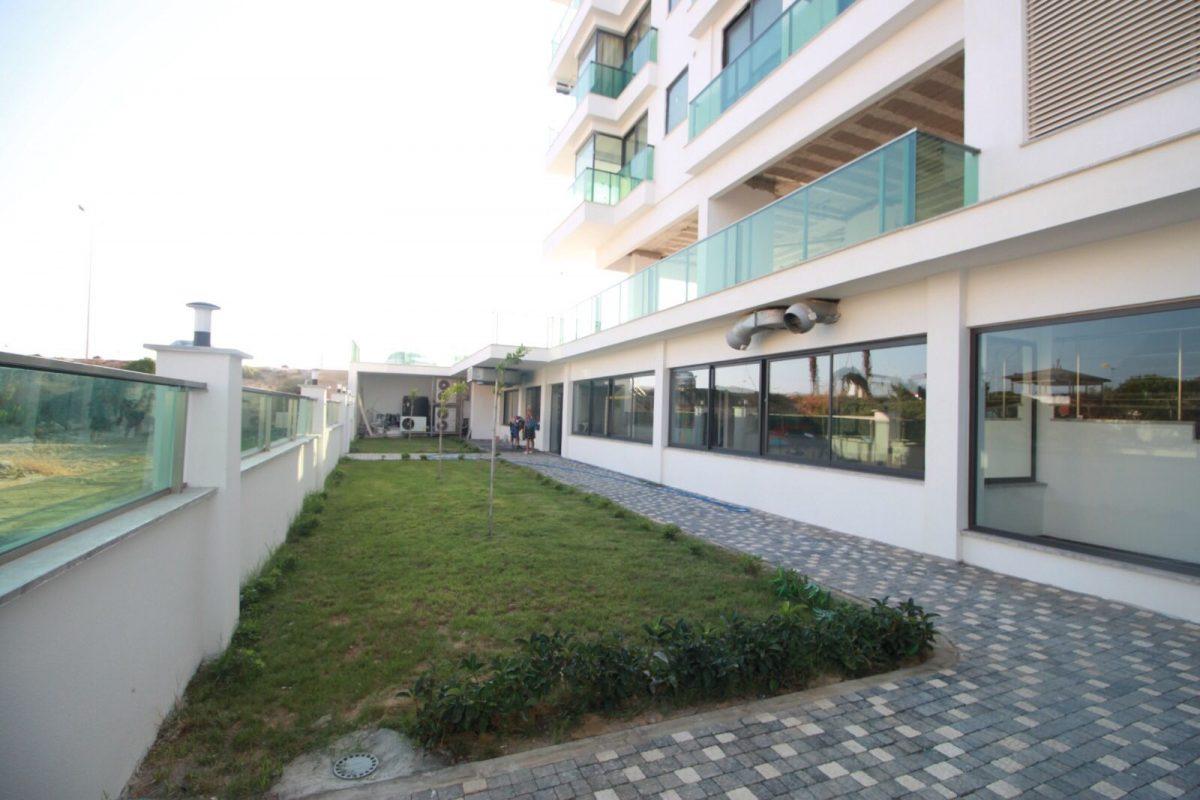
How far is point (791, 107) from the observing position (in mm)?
10398

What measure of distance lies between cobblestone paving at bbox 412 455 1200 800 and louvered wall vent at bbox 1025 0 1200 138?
4.91m

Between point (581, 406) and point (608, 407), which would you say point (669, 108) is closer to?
point (608, 407)

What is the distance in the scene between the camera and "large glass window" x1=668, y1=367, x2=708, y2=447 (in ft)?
40.9

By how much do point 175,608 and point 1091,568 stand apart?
7457 millimetres

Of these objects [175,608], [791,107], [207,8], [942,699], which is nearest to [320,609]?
[175,608]

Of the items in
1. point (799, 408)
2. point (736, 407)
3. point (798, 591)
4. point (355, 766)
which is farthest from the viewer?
point (736, 407)

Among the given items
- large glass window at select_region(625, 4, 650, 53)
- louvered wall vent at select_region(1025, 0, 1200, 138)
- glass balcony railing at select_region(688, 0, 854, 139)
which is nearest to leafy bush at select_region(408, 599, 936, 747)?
louvered wall vent at select_region(1025, 0, 1200, 138)

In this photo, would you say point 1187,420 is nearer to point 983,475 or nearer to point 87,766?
point 983,475

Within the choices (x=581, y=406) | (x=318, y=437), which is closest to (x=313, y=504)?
(x=318, y=437)

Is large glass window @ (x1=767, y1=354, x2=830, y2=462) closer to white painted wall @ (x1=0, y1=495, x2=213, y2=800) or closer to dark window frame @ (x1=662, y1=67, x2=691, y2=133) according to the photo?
white painted wall @ (x1=0, y1=495, x2=213, y2=800)

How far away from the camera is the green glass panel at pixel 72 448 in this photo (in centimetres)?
202

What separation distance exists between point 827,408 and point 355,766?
7913 mm

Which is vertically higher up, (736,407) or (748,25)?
(748,25)

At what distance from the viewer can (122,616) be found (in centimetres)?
262
